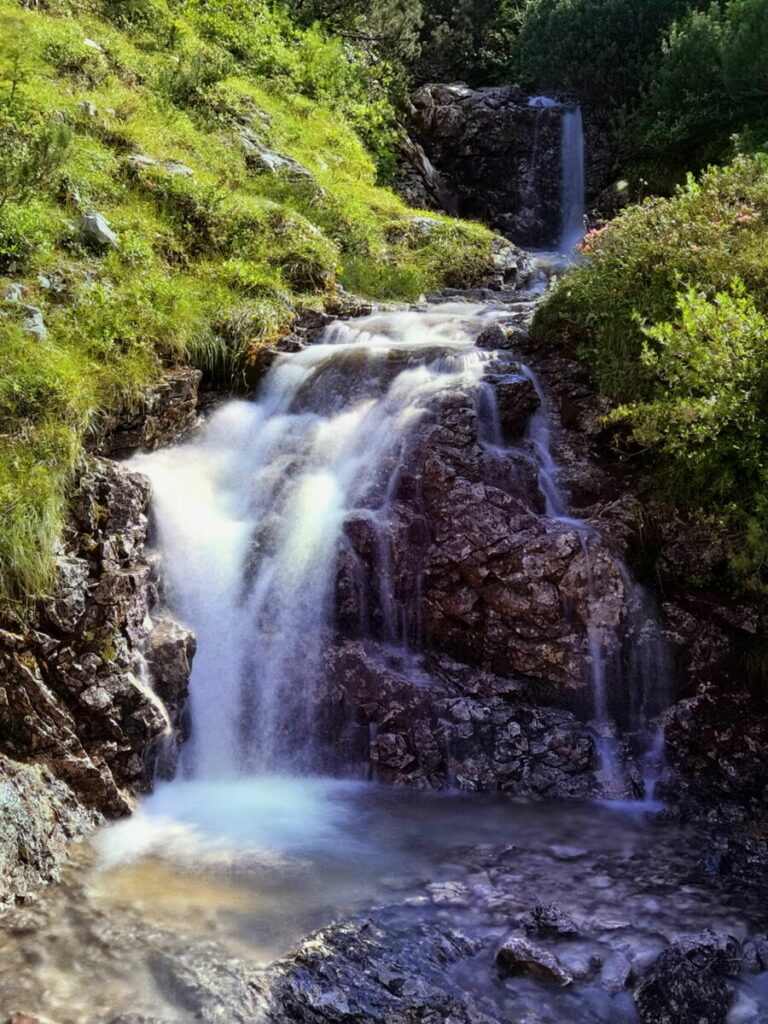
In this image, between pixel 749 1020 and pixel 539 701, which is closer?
pixel 749 1020

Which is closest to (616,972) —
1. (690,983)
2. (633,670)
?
(690,983)

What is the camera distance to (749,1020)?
412cm

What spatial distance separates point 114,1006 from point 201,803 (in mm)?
2410

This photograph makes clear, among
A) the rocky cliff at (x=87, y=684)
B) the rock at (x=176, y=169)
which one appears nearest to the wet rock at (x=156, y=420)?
the rocky cliff at (x=87, y=684)

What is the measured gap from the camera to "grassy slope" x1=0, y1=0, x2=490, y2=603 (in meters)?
7.81

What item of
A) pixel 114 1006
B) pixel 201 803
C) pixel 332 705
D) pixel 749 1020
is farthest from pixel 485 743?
pixel 114 1006

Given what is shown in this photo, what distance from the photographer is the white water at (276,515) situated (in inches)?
286

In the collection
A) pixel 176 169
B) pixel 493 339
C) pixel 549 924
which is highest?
pixel 176 169

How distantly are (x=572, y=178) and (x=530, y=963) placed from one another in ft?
71.2

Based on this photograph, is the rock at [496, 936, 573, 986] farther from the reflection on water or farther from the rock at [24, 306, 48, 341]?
the rock at [24, 306, 48, 341]

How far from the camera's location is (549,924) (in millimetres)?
4816

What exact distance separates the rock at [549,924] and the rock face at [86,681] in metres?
3.13

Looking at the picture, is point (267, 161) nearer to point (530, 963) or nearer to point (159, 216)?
point (159, 216)

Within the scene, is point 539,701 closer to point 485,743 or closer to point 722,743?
point 485,743
